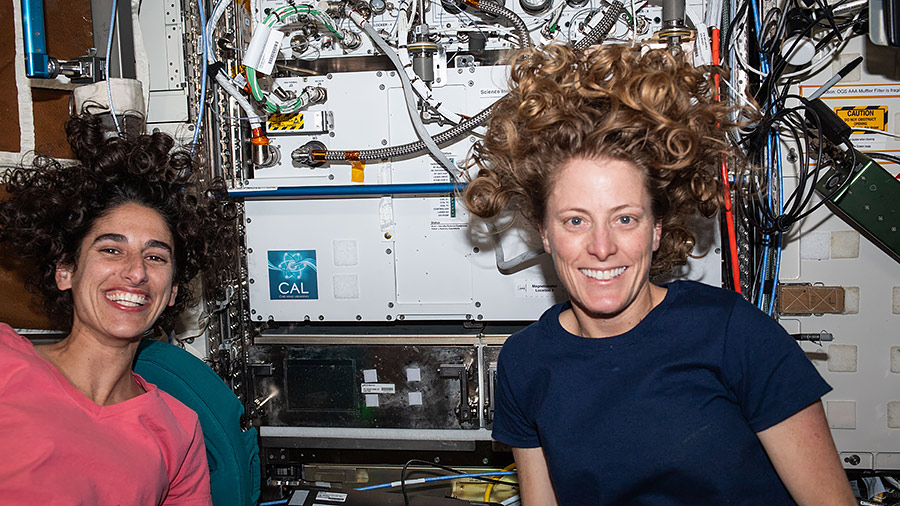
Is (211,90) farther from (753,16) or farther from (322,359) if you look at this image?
(753,16)

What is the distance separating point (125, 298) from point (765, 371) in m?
1.72

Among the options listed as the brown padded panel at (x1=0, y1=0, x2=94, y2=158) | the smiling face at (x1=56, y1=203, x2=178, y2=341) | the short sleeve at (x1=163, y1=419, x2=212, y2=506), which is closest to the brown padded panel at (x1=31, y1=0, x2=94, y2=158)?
the brown padded panel at (x1=0, y1=0, x2=94, y2=158)

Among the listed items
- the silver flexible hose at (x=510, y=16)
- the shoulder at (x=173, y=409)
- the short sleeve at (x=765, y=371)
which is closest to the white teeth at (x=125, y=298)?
the shoulder at (x=173, y=409)

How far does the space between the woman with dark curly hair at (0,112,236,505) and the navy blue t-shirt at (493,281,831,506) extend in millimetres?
1163

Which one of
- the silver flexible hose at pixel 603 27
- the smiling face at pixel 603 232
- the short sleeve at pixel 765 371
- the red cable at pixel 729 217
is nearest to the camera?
the short sleeve at pixel 765 371

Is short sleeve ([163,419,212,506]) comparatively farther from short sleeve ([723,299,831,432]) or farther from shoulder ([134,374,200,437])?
short sleeve ([723,299,831,432])

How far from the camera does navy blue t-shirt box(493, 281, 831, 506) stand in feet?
4.98

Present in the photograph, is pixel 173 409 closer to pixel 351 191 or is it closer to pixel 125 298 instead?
pixel 125 298

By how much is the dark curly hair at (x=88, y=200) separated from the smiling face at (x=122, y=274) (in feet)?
0.19

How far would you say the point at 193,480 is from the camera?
6.85 ft

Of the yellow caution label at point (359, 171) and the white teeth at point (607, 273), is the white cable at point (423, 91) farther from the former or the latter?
the white teeth at point (607, 273)

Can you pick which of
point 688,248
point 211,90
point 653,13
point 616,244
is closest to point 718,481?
point 616,244

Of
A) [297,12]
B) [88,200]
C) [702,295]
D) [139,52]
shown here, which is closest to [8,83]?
[139,52]

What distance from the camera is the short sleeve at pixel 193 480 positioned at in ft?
6.74
